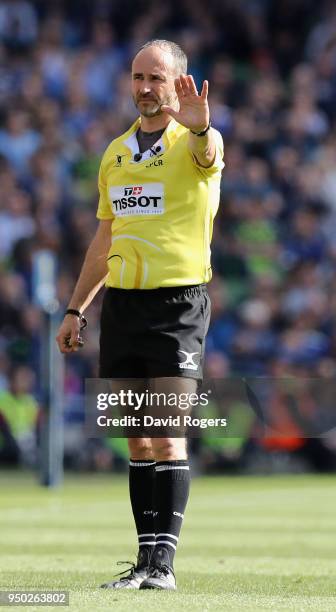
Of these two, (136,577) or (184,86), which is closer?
(184,86)

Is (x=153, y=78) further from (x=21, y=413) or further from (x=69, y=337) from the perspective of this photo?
(x=21, y=413)

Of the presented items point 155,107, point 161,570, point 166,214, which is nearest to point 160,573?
point 161,570

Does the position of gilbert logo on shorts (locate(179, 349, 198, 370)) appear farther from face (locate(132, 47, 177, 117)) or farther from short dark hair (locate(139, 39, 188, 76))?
short dark hair (locate(139, 39, 188, 76))

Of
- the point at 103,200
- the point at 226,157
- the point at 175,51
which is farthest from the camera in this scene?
the point at 226,157

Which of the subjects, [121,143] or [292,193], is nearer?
[121,143]

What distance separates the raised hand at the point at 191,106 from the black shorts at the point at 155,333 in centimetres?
68

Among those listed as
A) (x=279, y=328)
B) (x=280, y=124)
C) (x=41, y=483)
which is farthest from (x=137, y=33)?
(x=41, y=483)

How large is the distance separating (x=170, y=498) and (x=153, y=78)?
163 cm

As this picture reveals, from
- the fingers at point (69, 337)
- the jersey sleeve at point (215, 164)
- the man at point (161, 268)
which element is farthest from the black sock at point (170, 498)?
the jersey sleeve at point (215, 164)

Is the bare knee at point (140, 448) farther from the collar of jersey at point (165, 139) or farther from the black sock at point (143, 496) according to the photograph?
the collar of jersey at point (165, 139)

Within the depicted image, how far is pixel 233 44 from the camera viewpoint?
20703mm

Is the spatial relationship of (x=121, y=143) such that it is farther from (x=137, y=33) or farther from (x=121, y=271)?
(x=137, y=33)

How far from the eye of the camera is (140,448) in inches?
226

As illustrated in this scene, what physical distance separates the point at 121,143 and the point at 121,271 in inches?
21.2
